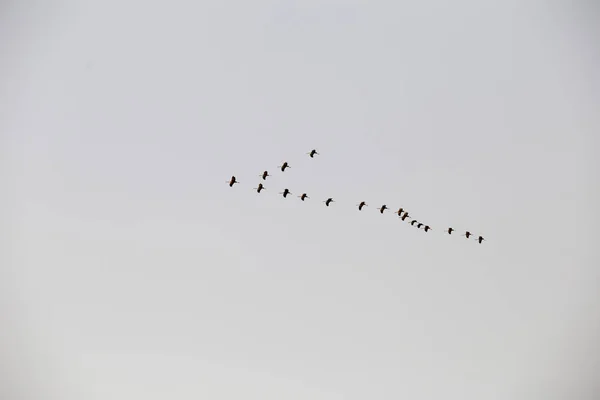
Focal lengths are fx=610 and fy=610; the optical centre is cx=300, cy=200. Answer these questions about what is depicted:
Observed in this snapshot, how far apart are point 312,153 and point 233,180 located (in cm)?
1019

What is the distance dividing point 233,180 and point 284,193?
22.1 ft

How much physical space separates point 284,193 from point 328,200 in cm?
601

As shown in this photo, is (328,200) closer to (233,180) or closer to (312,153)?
(312,153)

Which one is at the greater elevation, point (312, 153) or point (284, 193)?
point (312, 153)

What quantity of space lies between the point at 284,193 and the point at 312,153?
256 inches

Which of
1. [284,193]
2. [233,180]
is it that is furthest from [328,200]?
[233,180]

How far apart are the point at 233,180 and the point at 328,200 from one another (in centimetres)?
1274

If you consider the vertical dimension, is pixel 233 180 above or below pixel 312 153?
below

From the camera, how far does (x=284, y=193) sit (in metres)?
76.8

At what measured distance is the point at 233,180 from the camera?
74.6m

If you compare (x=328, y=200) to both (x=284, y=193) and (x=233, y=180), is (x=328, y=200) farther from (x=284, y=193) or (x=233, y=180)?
(x=233, y=180)

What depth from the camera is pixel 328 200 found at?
7869 centimetres

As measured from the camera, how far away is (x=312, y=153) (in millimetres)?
74125

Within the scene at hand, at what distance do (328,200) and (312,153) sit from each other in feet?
25.0
